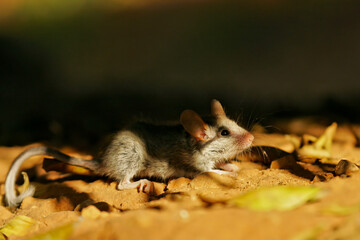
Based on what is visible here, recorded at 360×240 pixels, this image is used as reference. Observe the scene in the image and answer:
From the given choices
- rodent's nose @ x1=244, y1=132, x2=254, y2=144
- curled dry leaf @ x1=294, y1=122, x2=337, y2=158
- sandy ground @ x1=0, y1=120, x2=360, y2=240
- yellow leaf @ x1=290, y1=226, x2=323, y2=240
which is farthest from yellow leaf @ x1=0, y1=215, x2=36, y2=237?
curled dry leaf @ x1=294, y1=122, x2=337, y2=158

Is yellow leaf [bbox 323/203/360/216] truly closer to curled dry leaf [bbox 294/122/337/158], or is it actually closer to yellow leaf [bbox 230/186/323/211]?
yellow leaf [bbox 230/186/323/211]

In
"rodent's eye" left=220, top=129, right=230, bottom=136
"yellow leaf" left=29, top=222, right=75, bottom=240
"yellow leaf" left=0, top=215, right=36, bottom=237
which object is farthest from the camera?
"rodent's eye" left=220, top=129, right=230, bottom=136

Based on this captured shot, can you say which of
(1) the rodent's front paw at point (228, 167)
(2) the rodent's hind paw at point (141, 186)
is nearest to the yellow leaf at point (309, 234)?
(2) the rodent's hind paw at point (141, 186)

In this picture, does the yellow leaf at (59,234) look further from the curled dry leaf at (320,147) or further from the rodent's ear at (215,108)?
the curled dry leaf at (320,147)

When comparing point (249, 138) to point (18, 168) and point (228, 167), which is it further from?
point (18, 168)

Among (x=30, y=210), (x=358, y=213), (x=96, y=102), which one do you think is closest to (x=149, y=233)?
(x=358, y=213)

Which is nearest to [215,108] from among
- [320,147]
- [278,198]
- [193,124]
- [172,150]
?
[193,124]
